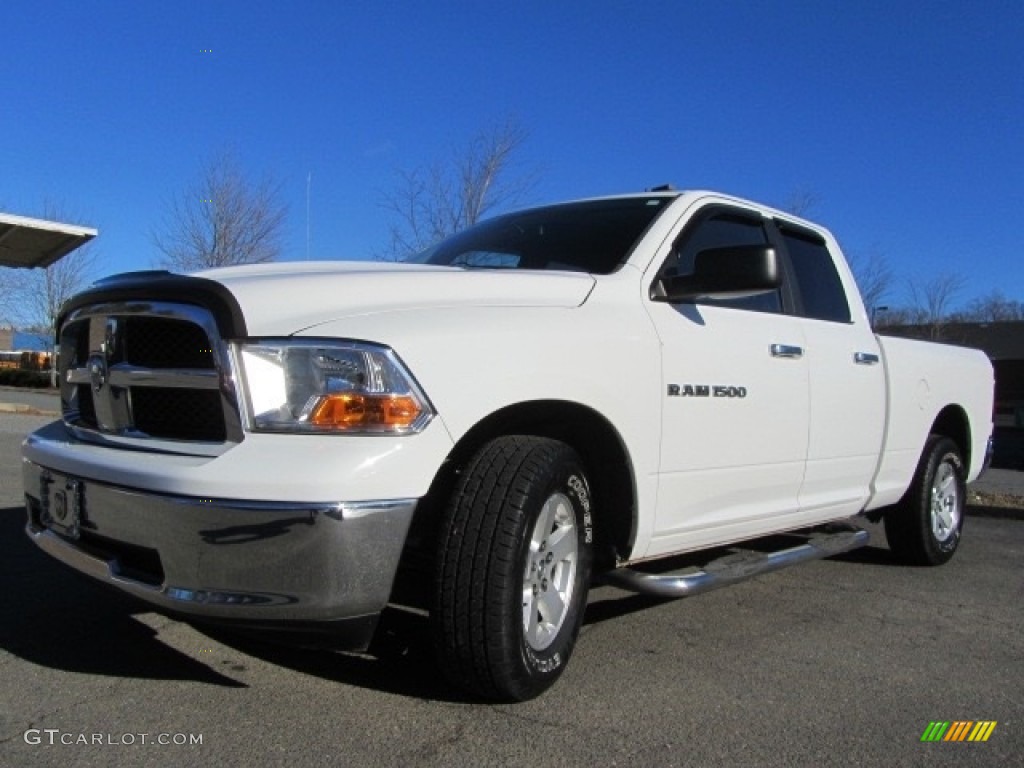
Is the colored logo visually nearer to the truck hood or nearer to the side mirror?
the side mirror

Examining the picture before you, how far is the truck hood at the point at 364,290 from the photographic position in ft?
8.69

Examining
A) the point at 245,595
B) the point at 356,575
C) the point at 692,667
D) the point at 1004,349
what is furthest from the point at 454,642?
the point at 1004,349

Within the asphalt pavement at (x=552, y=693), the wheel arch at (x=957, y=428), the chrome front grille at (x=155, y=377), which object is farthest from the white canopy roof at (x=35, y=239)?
the wheel arch at (x=957, y=428)

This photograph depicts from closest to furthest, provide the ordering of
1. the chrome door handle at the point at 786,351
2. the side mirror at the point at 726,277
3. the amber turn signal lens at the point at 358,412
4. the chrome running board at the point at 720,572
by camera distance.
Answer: the amber turn signal lens at the point at 358,412, the chrome running board at the point at 720,572, the side mirror at the point at 726,277, the chrome door handle at the point at 786,351

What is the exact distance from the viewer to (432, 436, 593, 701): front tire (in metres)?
2.68

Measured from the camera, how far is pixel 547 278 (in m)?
3.20

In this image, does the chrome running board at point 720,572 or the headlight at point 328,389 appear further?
the chrome running board at point 720,572

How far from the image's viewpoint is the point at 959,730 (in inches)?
116

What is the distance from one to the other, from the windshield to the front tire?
3.58 ft

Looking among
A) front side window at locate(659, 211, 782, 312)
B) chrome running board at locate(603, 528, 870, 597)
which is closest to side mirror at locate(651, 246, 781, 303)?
front side window at locate(659, 211, 782, 312)

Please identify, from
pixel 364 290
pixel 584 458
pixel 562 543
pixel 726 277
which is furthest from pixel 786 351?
pixel 364 290

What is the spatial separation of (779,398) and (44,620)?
3.26m

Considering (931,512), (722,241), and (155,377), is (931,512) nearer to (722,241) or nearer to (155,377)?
(722,241)

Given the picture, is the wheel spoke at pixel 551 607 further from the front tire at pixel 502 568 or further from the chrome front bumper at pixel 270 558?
the chrome front bumper at pixel 270 558
